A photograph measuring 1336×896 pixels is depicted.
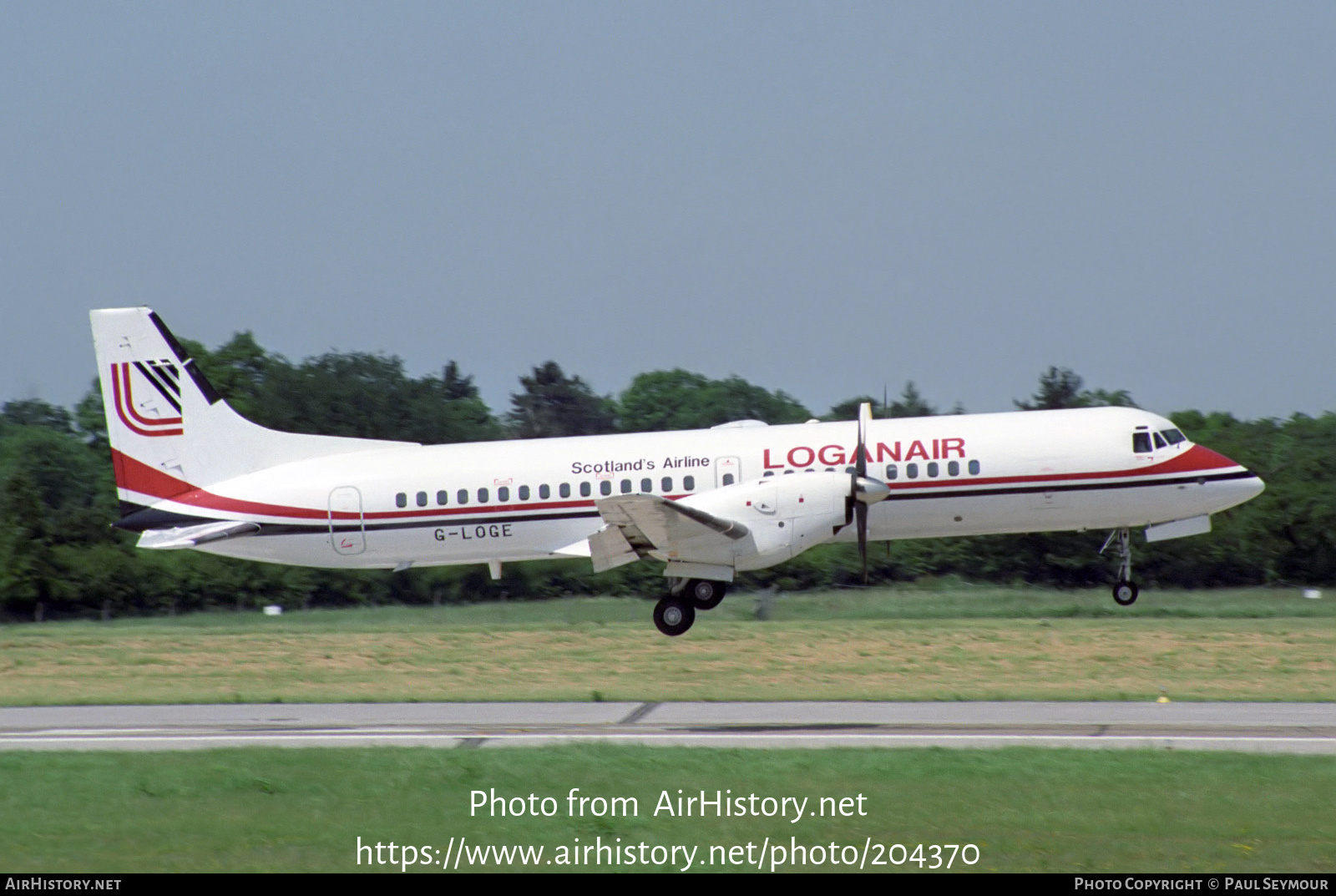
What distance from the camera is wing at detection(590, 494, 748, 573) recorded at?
22.1 m

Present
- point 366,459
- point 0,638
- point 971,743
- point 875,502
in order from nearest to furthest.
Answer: point 971,743 → point 875,502 → point 366,459 → point 0,638

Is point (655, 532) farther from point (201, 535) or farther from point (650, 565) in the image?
point (650, 565)

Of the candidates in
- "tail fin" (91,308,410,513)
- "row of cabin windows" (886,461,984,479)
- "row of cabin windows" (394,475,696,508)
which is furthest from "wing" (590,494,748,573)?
"tail fin" (91,308,410,513)

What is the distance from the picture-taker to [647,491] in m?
24.7

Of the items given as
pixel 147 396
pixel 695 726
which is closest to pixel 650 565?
pixel 147 396

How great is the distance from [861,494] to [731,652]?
156 inches

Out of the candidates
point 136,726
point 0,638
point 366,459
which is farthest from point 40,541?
point 136,726

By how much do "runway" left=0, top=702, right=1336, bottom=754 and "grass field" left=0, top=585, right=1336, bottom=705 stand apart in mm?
1319

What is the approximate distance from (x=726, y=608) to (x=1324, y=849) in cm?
2028

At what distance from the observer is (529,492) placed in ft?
82.4

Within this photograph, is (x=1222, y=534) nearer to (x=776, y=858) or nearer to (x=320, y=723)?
(x=320, y=723)

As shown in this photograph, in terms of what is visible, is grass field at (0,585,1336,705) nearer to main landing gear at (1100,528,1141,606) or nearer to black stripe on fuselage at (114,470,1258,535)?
main landing gear at (1100,528,1141,606)

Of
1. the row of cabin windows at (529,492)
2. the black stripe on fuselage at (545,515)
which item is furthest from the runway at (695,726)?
the row of cabin windows at (529,492)

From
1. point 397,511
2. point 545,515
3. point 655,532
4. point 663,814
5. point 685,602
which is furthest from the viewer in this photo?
point 397,511
